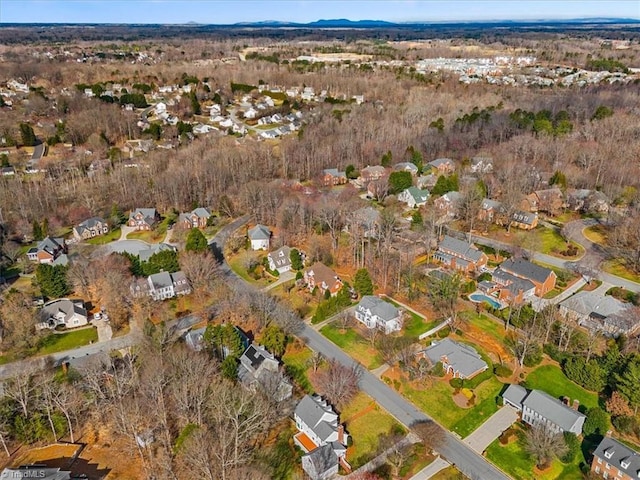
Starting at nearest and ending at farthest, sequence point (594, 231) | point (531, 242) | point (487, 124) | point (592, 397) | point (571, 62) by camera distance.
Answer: point (592, 397) < point (531, 242) < point (594, 231) < point (487, 124) < point (571, 62)

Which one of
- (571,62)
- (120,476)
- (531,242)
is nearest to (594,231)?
(531,242)

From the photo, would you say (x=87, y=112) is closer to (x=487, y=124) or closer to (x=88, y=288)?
(x=88, y=288)

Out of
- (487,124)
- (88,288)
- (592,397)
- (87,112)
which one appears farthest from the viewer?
(87,112)

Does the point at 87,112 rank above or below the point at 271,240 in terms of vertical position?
above

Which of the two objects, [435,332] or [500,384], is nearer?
[500,384]

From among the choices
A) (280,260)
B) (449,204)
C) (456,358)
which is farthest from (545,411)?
(449,204)

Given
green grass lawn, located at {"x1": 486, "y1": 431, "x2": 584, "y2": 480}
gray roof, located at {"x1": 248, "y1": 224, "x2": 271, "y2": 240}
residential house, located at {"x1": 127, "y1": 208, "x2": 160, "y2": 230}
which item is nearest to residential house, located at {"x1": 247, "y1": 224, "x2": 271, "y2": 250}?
gray roof, located at {"x1": 248, "y1": 224, "x2": 271, "y2": 240}

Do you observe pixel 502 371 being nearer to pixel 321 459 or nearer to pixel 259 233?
pixel 321 459

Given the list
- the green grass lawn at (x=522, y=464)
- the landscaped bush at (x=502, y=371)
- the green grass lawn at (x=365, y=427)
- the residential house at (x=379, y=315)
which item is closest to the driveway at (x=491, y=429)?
the green grass lawn at (x=522, y=464)
